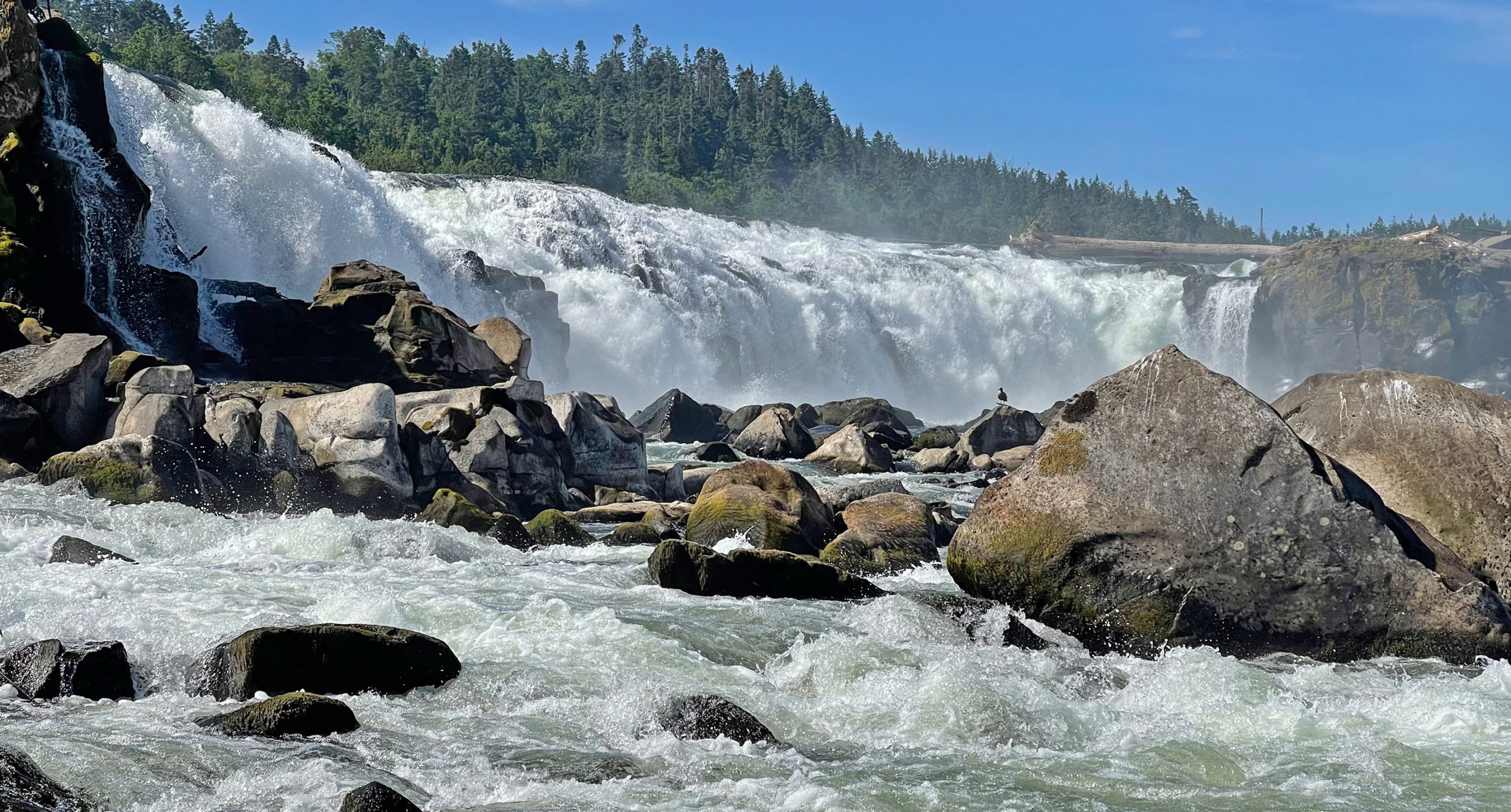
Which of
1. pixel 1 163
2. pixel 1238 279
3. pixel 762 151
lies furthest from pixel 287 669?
pixel 762 151

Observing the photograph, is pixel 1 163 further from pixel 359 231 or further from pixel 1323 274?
pixel 1323 274

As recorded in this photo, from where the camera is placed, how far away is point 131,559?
13.0 metres

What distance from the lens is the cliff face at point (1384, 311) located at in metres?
77.7

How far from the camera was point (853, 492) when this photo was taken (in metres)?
19.8

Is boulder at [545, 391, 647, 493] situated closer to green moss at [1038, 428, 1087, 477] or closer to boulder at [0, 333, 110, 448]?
boulder at [0, 333, 110, 448]

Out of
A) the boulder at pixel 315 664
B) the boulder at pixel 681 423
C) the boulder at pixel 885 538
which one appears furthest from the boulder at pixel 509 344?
the boulder at pixel 315 664

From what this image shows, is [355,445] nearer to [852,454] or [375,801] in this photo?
[375,801]

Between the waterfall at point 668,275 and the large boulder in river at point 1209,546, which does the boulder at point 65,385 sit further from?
the waterfall at point 668,275

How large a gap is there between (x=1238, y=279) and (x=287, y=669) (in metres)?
70.4

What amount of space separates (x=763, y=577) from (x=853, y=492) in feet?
24.2

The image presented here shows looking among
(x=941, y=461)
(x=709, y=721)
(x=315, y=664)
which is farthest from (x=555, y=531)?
(x=941, y=461)

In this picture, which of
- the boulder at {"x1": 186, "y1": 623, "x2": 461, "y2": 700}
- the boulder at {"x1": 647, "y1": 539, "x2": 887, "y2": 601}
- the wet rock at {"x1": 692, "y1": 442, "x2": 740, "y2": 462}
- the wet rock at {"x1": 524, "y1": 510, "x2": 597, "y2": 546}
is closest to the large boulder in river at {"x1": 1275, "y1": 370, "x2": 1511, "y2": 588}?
the boulder at {"x1": 647, "y1": 539, "x2": 887, "y2": 601}

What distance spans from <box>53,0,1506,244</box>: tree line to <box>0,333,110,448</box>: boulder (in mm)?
59536

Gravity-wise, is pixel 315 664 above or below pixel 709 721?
above
